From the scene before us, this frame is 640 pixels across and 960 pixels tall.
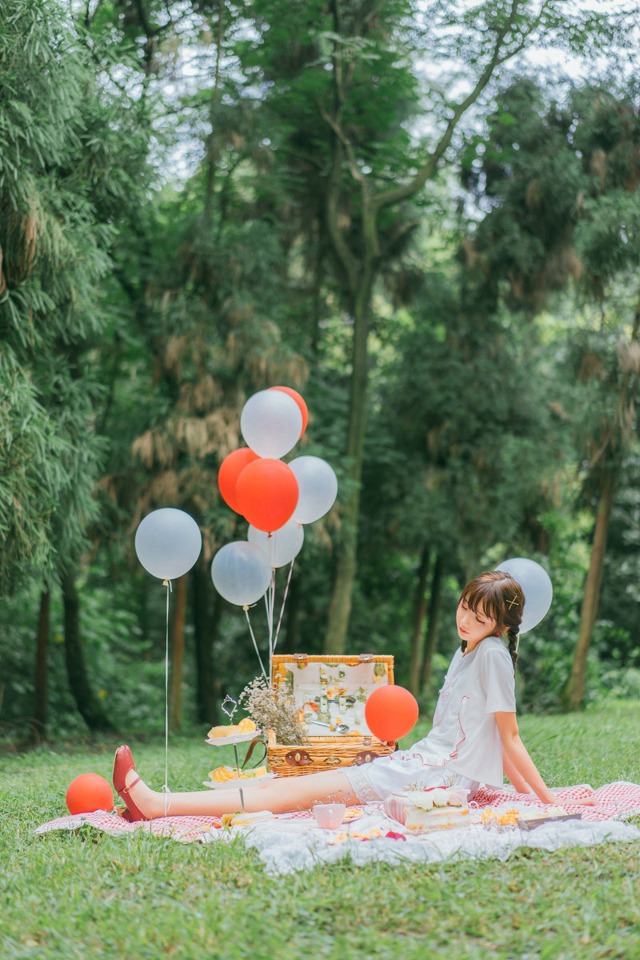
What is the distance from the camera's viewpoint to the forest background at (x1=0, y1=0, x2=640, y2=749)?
8445mm

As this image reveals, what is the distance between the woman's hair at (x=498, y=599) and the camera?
4.12 meters

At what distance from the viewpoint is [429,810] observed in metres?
3.60

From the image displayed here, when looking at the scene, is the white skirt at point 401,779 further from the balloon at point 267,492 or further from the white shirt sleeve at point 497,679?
the balloon at point 267,492

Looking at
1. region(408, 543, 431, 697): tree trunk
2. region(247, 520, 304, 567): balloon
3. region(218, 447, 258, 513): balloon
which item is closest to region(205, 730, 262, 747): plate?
region(247, 520, 304, 567): balloon

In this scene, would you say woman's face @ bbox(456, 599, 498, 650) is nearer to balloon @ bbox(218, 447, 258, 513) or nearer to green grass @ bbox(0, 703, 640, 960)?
green grass @ bbox(0, 703, 640, 960)

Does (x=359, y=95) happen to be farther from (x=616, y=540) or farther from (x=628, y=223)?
(x=616, y=540)

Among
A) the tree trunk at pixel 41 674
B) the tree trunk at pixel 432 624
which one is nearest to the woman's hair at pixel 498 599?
the tree trunk at pixel 41 674

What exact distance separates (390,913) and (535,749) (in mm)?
4070

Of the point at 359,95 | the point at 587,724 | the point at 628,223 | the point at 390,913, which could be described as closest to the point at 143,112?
the point at 359,95

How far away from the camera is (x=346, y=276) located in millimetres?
11266

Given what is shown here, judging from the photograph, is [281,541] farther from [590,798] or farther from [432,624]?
[432,624]

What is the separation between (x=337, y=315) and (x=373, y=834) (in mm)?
9632

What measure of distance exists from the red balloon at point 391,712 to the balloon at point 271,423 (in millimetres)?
1502

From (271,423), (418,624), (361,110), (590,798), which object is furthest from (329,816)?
(361,110)
